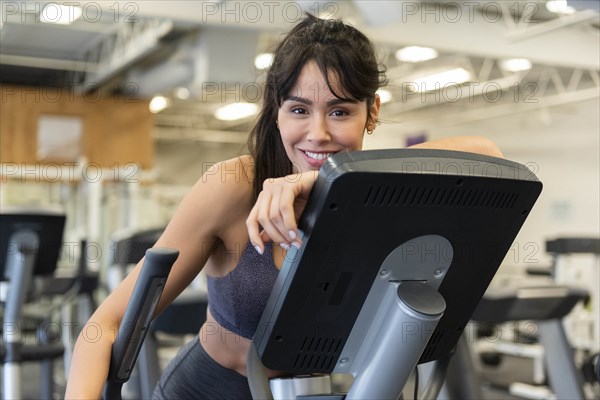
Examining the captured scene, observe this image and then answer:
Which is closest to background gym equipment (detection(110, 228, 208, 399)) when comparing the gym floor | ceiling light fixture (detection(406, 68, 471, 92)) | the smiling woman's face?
the smiling woman's face

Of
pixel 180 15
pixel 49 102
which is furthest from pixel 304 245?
pixel 49 102

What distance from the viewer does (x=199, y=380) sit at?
51.1 inches

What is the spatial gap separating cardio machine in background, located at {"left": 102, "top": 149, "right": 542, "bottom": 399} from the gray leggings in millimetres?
328

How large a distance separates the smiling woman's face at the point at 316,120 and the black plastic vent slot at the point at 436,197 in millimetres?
305

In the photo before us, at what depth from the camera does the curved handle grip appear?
81 cm

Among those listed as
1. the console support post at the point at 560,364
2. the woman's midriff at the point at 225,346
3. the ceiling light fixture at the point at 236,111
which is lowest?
the console support post at the point at 560,364

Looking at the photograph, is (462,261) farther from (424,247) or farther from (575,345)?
(575,345)

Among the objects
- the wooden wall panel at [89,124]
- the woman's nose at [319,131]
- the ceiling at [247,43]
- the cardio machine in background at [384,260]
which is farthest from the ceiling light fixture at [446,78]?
the cardio machine in background at [384,260]

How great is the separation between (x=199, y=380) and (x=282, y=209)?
60cm

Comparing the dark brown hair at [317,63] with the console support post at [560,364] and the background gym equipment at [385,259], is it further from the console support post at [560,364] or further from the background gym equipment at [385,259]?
the console support post at [560,364]

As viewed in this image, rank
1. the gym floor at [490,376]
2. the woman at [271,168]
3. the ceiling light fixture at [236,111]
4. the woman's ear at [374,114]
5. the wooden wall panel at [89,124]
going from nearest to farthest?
Answer: the woman at [271,168]
the woman's ear at [374,114]
the gym floor at [490,376]
the wooden wall panel at [89,124]
the ceiling light fixture at [236,111]

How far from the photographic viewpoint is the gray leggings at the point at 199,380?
4.17 feet

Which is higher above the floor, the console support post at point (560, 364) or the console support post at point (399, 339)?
the console support post at point (399, 339)

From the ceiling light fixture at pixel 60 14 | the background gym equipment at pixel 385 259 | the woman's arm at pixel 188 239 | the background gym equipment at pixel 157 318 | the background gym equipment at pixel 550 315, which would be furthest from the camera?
the ceiling light fixture at pixel 60 14
